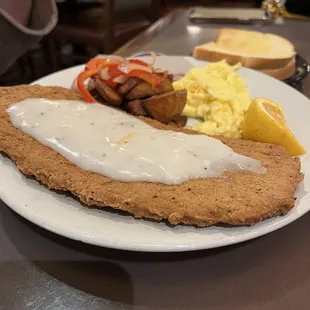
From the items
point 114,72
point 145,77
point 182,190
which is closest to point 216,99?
point 145,77

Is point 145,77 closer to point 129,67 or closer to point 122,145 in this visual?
point 129,67

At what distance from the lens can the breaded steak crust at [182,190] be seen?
112 cm

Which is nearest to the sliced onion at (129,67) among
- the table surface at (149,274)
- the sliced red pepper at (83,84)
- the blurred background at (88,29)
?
the sliced red pepper at (83,84)

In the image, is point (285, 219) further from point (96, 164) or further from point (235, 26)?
point (235, 26)

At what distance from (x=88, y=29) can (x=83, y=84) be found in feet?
8.49

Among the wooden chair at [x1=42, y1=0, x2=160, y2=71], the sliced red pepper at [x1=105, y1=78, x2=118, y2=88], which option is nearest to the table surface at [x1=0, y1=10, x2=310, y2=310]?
the sliced red pepper at [x1=105, y1=78, x2=118, y2=88]

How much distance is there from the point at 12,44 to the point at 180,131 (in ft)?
2.79

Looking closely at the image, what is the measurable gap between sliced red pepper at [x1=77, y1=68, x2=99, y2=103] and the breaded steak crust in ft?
1.27

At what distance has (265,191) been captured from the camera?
3.85 ft

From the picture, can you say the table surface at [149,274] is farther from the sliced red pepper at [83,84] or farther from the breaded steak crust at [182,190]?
the sliced red pepper at [83,84]

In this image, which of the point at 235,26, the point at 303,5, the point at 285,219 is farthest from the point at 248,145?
the point at 303,5

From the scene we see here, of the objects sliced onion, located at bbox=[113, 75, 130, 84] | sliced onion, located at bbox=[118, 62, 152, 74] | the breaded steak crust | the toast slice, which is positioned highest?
sliced onion, located at bbox=[118, 62, 152, 74]

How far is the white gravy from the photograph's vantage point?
4.09ft

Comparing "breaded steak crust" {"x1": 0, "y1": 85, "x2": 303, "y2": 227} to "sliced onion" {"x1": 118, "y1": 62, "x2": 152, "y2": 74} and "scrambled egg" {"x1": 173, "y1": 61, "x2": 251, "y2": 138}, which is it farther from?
"sliced onion" {"x1": 118, "y1": 62, "x2": 152, "y2": 74}
